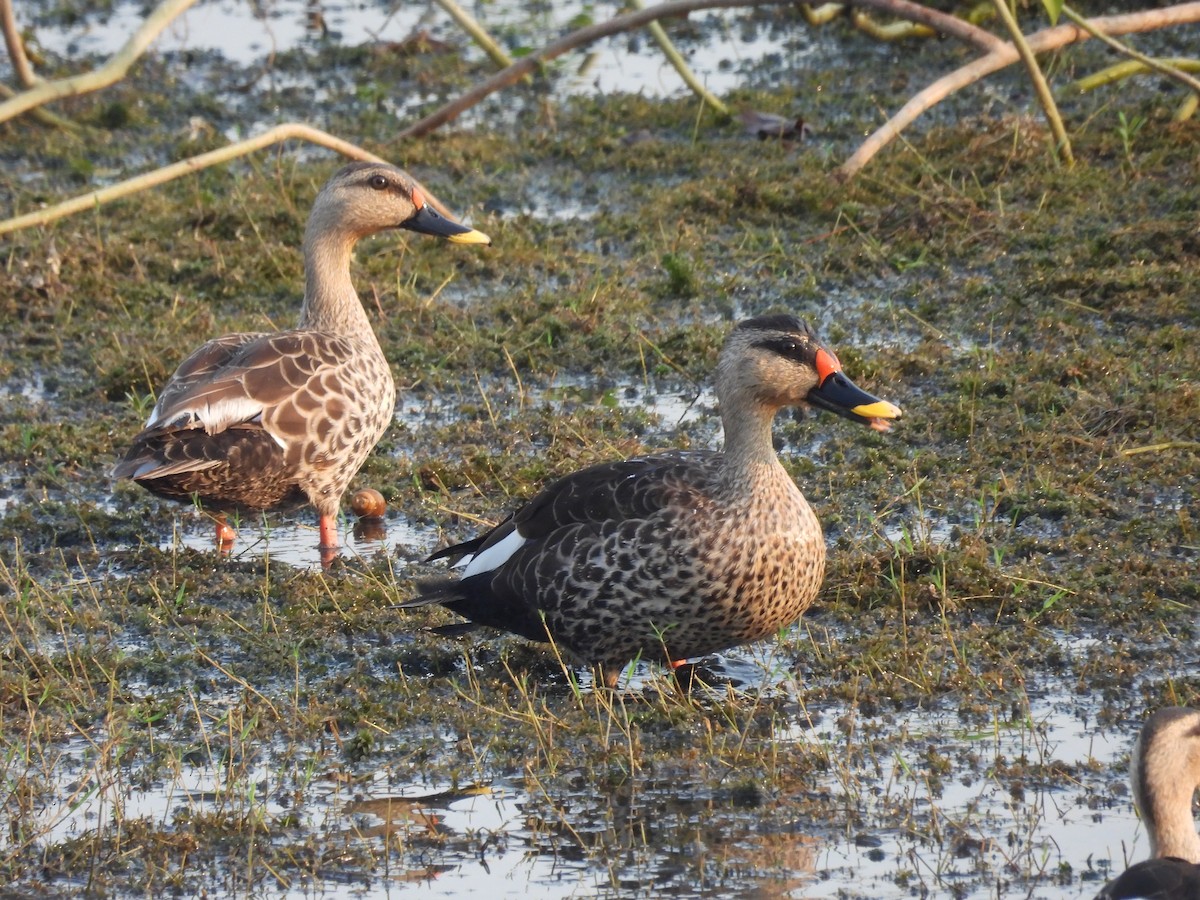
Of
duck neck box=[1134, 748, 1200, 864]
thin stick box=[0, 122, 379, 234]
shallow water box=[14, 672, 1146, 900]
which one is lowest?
shallow water box=[14, 672, 1146, 900]

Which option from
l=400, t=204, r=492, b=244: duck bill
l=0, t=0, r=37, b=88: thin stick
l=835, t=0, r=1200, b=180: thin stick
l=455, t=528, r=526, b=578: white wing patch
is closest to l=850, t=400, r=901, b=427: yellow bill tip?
l=455, t=528, r=526, b=578: white wing patch

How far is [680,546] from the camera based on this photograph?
19.5 ft

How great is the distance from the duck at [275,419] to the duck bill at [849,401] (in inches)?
80.9

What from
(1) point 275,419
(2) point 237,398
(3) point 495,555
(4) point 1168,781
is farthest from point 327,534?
(4) point 1168,781

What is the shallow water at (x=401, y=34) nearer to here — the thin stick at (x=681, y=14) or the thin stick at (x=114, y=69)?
the thin stick at (x=681, y=14)

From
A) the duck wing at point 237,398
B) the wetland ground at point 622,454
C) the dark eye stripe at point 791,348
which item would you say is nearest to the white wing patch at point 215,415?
the duck wing at point 237,398

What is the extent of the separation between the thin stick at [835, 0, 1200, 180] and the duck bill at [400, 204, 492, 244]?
2.61 metres

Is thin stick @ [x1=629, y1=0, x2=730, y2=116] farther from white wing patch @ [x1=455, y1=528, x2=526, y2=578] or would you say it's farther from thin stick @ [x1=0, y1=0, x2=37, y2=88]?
white wing patch @ [x1=455, y1=528, x2=526, y2=578]

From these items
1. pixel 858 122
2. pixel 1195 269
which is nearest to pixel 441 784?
pixel 1195 269

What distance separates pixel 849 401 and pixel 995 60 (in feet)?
14.3

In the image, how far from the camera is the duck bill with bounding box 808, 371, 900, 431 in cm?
627

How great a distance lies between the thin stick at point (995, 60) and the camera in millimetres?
10016

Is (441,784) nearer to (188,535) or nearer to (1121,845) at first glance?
(1121,845)

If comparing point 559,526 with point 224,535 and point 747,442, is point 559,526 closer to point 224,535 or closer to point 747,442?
point 747,442
